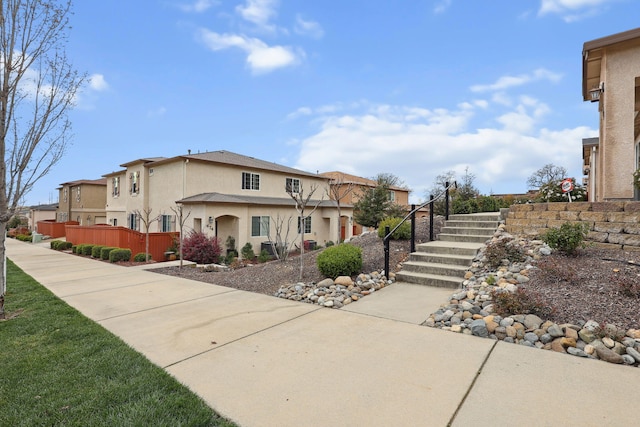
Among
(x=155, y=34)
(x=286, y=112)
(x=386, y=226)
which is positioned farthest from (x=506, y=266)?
(x=286, y=112)

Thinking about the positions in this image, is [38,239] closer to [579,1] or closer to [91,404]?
[91,404]

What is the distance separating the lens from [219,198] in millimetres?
16609

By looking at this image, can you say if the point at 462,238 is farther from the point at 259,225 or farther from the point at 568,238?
the point at 259,225

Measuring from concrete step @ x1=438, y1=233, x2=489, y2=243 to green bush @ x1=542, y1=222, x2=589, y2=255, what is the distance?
5.31 feet

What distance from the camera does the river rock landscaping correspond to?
342cm

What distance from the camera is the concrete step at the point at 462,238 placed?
7523 millimetres

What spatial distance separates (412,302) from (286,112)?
1233cm

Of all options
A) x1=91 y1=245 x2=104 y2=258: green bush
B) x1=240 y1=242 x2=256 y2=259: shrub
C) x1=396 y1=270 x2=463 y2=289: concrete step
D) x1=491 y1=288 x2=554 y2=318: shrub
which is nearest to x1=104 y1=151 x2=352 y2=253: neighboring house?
x1=240 y1=242 x2=256 y2=259: shrub

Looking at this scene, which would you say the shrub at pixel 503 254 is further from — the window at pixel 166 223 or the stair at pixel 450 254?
the window at pixel 166 223

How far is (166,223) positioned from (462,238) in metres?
16.6

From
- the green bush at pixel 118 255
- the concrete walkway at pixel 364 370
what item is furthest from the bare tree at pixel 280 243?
the green bush at pixel 118 255

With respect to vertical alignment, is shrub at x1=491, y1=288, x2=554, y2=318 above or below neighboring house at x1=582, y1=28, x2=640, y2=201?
below

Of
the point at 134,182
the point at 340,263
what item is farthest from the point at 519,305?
the point at 134,182

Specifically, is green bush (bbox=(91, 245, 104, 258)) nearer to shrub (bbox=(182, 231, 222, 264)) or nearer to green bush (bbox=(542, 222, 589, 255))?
shrub (bbox=(182, 231, 222, 264))
